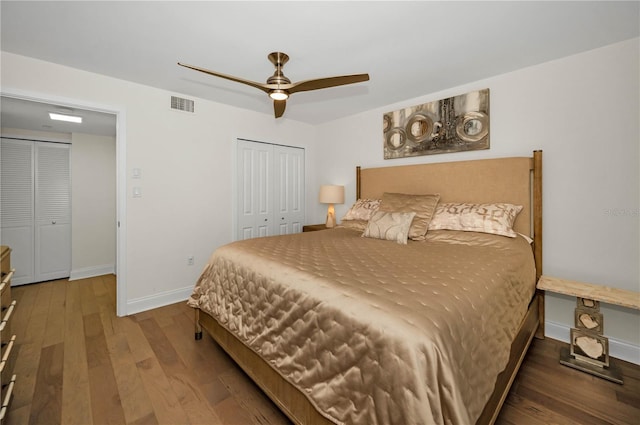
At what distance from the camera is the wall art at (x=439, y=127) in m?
2.70

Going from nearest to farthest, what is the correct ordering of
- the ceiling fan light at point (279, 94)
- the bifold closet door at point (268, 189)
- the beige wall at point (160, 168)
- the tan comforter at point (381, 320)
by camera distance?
the tan comforter at point (381, 320) → the ceiling fan light at point (279, 94) → the beige wall at point (160, 168) → the bifold closet door at point (268, 189)

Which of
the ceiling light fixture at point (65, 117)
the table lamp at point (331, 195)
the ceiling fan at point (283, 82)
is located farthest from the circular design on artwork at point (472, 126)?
the ceiling light fixture at point (65, 117)

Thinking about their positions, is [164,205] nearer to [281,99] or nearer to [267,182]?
[267,182]

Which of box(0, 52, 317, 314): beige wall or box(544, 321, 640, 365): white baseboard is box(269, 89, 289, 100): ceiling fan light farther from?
box(544, 321, 640, 365): white baseboard

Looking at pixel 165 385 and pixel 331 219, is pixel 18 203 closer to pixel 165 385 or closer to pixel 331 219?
pixel 165 385

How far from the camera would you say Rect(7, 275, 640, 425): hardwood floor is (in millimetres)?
1497

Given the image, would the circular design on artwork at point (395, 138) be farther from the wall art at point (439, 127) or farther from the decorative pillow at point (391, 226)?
the decorative pillow at point (391, 226)

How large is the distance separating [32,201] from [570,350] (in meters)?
6.19

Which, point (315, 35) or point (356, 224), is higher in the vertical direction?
point (315, 35)

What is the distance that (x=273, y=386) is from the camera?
4.83 ft

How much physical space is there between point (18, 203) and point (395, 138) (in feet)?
16.5

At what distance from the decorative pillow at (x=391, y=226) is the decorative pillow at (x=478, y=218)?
30 centimetres

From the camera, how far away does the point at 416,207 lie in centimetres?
270

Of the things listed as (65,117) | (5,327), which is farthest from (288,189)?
(5,327)
